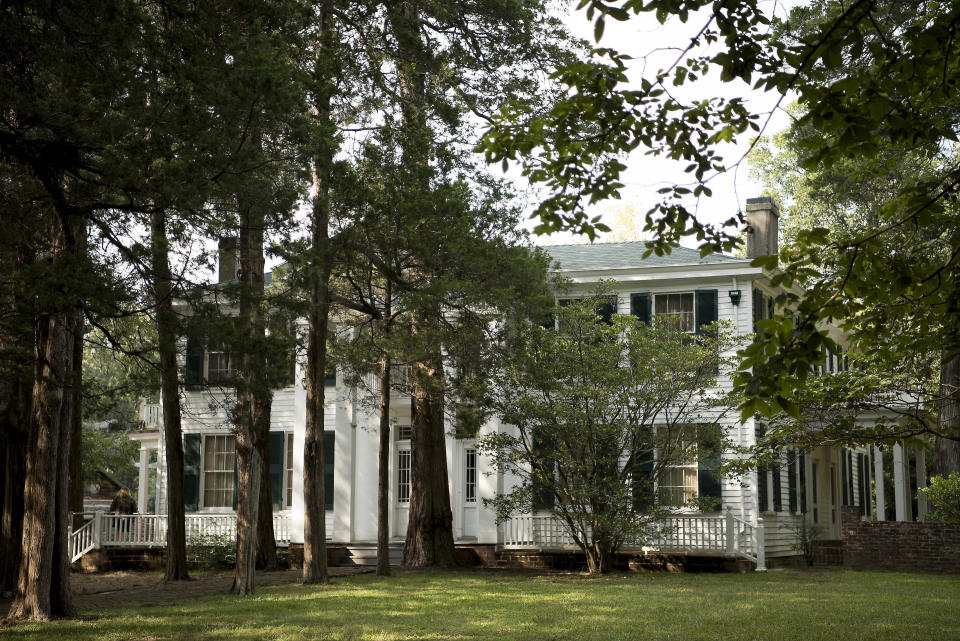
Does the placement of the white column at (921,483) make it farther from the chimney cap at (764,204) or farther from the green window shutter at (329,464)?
the green window shutter at (329,464)

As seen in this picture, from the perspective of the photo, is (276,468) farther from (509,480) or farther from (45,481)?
(45,481)

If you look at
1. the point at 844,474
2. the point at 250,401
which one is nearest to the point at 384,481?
the point at 250,401

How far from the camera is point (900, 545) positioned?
18.6 meters

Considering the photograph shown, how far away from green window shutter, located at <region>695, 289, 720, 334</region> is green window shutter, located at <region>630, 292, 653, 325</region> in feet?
3.15

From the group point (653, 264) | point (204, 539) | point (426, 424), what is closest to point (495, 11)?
point (653, 264)

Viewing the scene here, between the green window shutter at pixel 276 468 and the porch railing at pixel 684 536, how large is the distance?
5.53 m

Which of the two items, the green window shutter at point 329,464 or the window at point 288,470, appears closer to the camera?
the green window shutter at point 329,464

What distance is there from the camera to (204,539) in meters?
20.2

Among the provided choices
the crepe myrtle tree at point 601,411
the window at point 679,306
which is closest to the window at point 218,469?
the crepe myrtle tree at point 601,411

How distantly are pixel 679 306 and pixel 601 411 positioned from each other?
4.43m

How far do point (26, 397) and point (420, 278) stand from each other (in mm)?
5955

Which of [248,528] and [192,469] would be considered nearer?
[248,528]

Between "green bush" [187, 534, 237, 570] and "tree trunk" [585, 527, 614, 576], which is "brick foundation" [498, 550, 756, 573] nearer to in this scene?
"tree trunk" [585, 527, 614, 576]

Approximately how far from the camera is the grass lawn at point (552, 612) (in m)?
9.52
